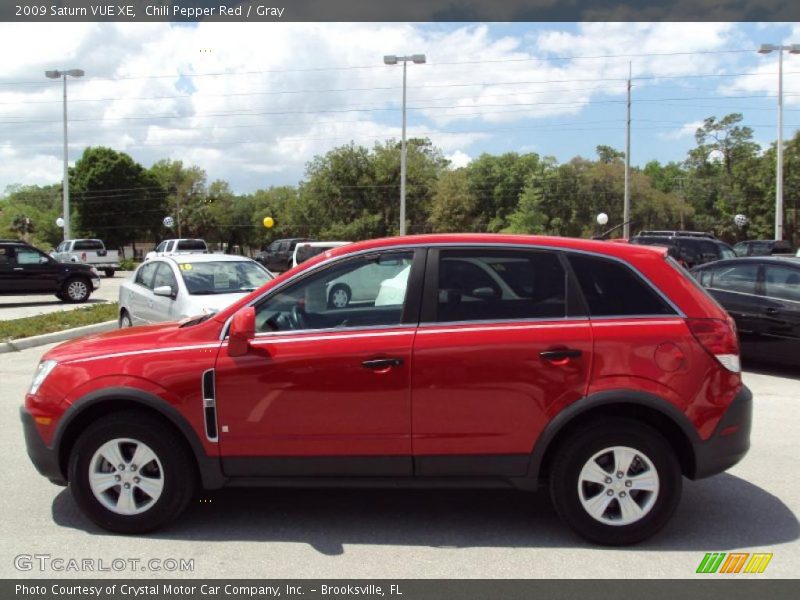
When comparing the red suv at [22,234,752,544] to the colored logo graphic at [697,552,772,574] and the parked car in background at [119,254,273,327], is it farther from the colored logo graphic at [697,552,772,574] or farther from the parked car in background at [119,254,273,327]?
the parked car in background at [119,254,273,327]

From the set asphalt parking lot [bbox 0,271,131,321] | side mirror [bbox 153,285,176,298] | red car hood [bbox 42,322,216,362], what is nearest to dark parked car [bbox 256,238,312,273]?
asphalt parking lot [bbox 0,271,131,321]

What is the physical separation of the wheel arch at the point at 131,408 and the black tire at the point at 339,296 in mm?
1129

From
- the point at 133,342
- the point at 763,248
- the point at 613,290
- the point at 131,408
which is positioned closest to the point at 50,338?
the point at 133,342

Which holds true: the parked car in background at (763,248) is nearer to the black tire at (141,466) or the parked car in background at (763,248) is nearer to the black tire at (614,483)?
the black tire at (614,483)

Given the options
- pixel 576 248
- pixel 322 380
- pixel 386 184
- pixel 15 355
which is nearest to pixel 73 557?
pixel 322 380

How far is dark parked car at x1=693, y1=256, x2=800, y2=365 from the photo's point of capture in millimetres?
9578

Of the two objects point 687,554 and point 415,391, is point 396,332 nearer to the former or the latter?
point 415,391

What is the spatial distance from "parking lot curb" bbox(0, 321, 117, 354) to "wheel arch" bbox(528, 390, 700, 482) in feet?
34.5

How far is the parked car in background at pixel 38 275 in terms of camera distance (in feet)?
64.3

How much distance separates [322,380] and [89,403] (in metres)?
1.39

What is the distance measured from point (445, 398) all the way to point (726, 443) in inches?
65.8

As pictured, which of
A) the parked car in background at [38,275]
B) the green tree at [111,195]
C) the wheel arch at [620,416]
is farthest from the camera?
the green tree at [111,195]

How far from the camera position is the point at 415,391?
14.0ft

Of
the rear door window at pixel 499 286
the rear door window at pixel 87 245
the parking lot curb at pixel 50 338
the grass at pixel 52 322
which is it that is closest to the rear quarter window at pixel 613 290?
the rear door window at pixel 499 286
